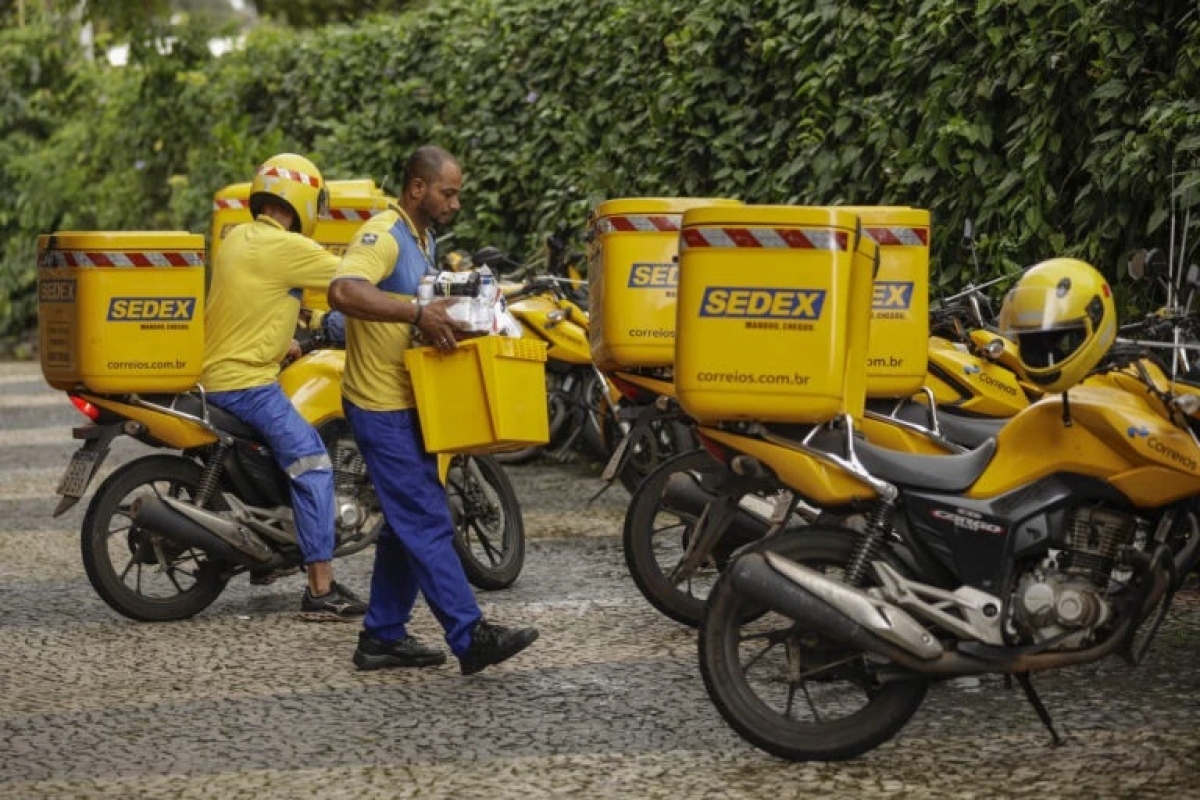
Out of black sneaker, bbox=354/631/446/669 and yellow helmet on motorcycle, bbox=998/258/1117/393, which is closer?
yellow helmet on motorcycle, bbox=998/258/1117/393

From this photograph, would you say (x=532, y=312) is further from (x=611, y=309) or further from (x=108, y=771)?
(x=108, y=771)

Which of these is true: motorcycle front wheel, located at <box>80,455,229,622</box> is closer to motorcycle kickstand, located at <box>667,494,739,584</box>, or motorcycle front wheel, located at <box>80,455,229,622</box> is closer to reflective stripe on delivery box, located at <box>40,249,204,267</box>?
reflective stripe on delivery box, located at <box>40,249,204,267</box>

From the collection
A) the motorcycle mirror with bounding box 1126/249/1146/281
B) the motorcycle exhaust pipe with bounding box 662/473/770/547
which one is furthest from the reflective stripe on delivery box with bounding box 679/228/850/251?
the motorcycle exhaust pipe with bounding box 662/473/770/547

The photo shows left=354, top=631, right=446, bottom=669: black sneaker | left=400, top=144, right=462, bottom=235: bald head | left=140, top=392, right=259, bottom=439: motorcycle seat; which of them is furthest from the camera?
left=140, top=392, right=259, bottom=439: motorcycle seat

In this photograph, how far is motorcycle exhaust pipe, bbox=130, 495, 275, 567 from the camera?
25.8 feet

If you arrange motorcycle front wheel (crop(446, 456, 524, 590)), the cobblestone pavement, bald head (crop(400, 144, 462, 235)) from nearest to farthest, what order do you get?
the cobblestone pavement < bald head (crop(400, 144, 462, 235)) < motorcycle front wheel (crop(446, 456, 524, 590))

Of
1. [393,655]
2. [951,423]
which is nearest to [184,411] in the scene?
[393,655]

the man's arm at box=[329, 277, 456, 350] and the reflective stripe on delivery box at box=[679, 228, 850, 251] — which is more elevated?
the reflective stripe on delivery box at box=[679, 228, 850, 251]

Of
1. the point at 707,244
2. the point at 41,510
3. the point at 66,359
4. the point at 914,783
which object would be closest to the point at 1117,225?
the point at 707,244

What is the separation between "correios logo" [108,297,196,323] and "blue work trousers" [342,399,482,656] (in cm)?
137

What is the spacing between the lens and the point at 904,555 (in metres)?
5.80

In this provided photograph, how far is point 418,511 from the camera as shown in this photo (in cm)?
686

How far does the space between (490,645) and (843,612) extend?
1612 millimetres

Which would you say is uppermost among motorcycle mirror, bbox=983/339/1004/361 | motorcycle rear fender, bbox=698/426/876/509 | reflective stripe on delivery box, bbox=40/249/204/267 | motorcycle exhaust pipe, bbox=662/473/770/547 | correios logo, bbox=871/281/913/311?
reflective stripe on delivery box, bbox=40/249/204/267
